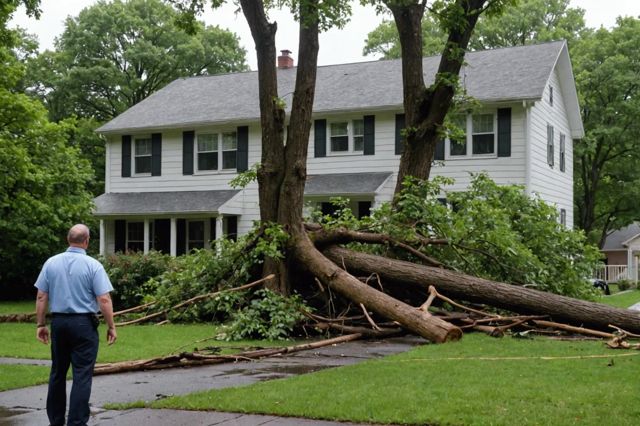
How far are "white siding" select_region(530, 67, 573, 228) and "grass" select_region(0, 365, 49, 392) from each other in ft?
55.1

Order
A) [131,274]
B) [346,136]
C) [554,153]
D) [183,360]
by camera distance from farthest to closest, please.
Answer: [554,153]
[346,136]
[131,274]
[183,360]

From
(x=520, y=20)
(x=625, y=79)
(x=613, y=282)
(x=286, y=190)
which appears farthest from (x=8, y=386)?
(x=520, y=20)

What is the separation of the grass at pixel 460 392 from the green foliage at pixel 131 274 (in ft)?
32.7

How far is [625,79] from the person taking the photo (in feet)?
113

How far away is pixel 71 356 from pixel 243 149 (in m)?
20.9

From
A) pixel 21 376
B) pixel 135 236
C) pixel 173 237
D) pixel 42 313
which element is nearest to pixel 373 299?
pixel 21 376

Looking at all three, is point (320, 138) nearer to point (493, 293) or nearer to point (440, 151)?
point (440, 151)

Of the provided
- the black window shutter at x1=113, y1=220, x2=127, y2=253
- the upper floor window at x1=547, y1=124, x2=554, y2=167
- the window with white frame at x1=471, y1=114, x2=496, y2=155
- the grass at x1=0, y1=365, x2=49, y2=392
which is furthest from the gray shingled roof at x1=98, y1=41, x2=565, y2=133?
the grass at x1=0, y1=365, x2=49, y2=392

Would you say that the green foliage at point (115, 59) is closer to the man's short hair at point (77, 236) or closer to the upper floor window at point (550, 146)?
the upper floor window at point (550, 146)

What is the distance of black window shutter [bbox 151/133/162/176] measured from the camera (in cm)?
2827

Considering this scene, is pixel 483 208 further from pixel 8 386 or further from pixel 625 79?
pixel 625 79

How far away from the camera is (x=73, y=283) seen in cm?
621

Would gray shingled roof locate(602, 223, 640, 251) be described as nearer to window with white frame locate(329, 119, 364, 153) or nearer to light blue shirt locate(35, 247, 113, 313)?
window with white frame locate(329, 119, 364, 153)

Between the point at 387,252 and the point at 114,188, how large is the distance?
16834 millimetres
